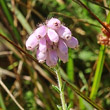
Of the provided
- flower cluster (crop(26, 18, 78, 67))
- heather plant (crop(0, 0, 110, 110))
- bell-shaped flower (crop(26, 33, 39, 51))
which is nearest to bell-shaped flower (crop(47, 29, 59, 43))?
flower cluster (crop(26, 18, 78, 67))

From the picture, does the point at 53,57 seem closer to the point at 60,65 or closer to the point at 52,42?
the point at 52,42

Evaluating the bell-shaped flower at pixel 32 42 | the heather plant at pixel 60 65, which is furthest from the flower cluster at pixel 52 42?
the heather plant at pixel 60 65

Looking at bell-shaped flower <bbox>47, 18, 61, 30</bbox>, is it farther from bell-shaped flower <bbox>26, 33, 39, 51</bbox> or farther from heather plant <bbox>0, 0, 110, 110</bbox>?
heather plant <bbox>0, 0, 110, 110</bbox>

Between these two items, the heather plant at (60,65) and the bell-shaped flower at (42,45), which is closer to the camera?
the bell-shaped flower at (42,45)

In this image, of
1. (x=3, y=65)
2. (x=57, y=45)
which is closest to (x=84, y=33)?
(x=3, y=65)

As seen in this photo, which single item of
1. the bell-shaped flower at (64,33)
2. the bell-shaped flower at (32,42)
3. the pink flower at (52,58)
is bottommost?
the pink flower at (52,58)

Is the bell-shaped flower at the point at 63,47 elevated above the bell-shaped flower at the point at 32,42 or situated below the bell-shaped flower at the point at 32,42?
below

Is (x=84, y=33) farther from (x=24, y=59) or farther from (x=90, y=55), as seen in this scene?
(x=24, y=59)

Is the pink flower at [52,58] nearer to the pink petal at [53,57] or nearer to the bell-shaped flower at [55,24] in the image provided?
the pink petal at [53,57]

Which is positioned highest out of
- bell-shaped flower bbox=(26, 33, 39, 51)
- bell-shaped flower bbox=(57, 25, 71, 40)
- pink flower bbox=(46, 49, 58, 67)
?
bell-shaped flower bbox=(26, 33, 39, 51)
